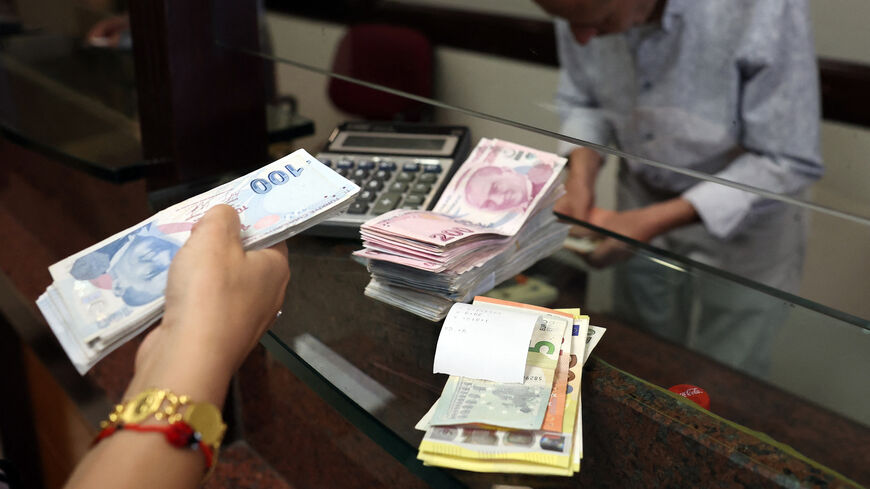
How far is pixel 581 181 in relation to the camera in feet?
4.16

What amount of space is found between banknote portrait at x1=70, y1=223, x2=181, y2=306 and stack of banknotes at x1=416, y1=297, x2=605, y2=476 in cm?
25

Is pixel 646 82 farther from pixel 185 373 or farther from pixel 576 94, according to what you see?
pixel 185 373

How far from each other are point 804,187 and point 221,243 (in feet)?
3.25

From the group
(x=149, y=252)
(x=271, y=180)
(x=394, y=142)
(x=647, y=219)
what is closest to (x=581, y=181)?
(x=647, y=219)

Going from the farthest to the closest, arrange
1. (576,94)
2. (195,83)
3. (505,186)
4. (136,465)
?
1. (576,94)
2. (195,83)
3. (505,186)
4. (136,465)

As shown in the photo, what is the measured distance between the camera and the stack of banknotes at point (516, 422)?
474 millimetres

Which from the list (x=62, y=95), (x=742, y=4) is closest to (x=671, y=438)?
(x=742, y=4)

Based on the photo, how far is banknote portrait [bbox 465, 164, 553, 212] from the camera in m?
0.77

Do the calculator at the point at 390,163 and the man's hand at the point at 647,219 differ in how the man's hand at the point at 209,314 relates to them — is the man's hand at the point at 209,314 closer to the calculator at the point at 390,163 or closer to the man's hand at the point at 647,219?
the calculator at the point at 390,163

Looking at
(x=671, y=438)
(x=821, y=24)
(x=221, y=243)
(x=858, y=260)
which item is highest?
(x=821, y=24)

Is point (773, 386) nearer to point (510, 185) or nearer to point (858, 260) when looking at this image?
point (510, 185)

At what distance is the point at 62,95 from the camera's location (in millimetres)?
1425

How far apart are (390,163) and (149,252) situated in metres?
0.36

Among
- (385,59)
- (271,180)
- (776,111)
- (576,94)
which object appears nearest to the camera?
(271,180)
